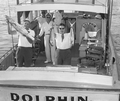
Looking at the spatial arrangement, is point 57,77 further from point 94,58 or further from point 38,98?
point 94,58

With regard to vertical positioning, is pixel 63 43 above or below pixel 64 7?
below

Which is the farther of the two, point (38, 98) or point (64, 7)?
point (64, 7)

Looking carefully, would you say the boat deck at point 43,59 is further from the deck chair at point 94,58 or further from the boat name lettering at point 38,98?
the boat name lettering at point 38,98

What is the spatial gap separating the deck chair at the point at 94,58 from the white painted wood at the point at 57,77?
1964mm

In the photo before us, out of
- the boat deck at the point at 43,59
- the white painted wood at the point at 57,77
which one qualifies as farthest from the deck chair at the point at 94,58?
the white painted wood at the point at 57,77

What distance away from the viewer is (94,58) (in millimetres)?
6531

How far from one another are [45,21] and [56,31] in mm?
667

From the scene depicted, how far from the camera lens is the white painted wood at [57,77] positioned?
443 cm

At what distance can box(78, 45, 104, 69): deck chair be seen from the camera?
21.3ft

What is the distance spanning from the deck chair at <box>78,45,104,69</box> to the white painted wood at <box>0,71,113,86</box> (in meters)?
1.96

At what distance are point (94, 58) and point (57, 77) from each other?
221cm

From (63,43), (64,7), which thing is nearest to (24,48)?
→ (63,43)

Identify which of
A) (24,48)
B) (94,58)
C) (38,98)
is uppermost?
(24,48)

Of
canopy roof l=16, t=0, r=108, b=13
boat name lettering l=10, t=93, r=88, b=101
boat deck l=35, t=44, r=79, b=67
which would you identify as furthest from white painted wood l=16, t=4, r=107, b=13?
boat name lettering l=10, t=93, r=88, b=101
